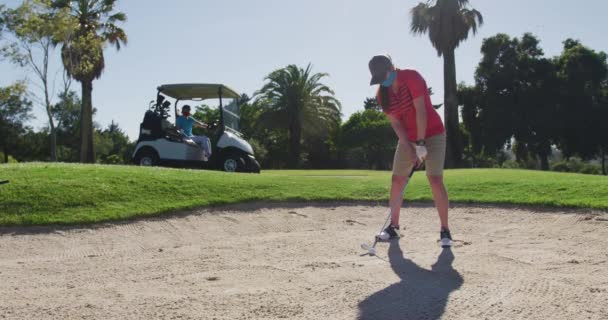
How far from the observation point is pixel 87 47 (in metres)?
27.4

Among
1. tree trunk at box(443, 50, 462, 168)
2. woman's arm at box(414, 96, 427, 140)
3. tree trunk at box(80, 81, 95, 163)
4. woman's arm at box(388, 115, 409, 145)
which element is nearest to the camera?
woman's arm at box(414, 96, 427, 140)

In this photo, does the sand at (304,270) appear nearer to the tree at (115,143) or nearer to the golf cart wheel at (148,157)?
the golf cart wheel at (148,157)

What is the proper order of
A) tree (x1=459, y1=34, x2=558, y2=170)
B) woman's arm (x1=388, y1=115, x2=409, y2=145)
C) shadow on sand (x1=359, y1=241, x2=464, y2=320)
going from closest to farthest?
shadow on sand (x1=359, y1=241, x2=464, y2=320)
woman's arm (x1=388, y1=115, x2=409, y2=145)
tree (x1=459, y1=34, x2=558, y2=170)

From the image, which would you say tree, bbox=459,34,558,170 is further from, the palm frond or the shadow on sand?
the shadow on sand

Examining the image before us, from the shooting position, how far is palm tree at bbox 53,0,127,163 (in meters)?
27.5

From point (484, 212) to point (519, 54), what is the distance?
36.3 m

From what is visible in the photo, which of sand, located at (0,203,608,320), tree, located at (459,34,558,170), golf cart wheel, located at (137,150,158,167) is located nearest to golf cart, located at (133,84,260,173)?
golf cart wheel, located at (137,150,158,167)

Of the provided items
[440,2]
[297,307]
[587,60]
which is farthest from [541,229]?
[587,60]

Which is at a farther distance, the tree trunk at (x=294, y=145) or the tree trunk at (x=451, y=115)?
the tree trunk at (x=294, y=145)

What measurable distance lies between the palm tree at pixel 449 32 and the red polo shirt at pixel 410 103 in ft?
85.2

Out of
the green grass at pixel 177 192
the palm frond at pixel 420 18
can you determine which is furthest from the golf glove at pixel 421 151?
the palm frond at pixel 420 18

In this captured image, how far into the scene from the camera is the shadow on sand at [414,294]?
3203 mm

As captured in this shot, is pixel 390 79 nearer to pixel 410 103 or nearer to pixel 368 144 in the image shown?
pixel 410 103

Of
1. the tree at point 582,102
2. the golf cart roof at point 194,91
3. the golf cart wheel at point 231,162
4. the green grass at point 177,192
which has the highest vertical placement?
the tree at point 582,102
